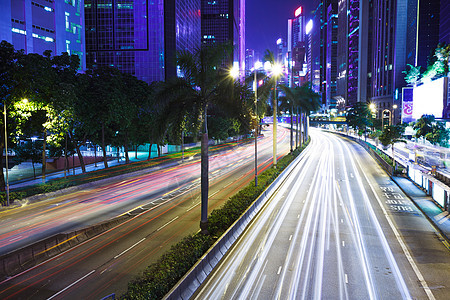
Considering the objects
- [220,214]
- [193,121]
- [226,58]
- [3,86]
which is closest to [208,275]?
[220,214]

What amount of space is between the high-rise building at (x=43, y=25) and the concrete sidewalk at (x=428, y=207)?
298 ft

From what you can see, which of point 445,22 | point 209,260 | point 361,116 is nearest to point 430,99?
point 445,22

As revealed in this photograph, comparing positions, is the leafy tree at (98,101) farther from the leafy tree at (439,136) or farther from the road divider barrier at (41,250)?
the leafy tree at (439,136)

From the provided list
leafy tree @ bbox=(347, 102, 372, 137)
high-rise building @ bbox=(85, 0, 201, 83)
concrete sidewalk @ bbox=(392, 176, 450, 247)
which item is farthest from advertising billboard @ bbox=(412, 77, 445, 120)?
high-rise building @ bbox=(85, 0, 201, 83)

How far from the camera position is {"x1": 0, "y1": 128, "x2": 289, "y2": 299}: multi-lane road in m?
12.8

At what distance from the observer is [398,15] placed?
124m

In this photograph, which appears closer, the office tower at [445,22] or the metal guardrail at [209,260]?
the metal guardrail at [209,260]

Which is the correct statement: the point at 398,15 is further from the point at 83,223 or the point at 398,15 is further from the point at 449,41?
the point at 83,223

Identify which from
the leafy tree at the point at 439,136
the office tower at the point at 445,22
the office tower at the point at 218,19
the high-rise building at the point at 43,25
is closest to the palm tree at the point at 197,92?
the leafy tree at the point at 439,136

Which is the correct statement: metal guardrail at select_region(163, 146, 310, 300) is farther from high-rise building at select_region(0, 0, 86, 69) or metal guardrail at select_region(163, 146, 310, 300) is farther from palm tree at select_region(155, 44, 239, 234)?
high-rise building at select_region(0, 0, 86, 69)

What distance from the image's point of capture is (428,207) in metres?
24.5

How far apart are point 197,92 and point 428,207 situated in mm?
21224

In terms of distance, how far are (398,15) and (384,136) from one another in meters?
99.7

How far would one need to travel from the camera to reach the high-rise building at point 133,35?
336 ft
